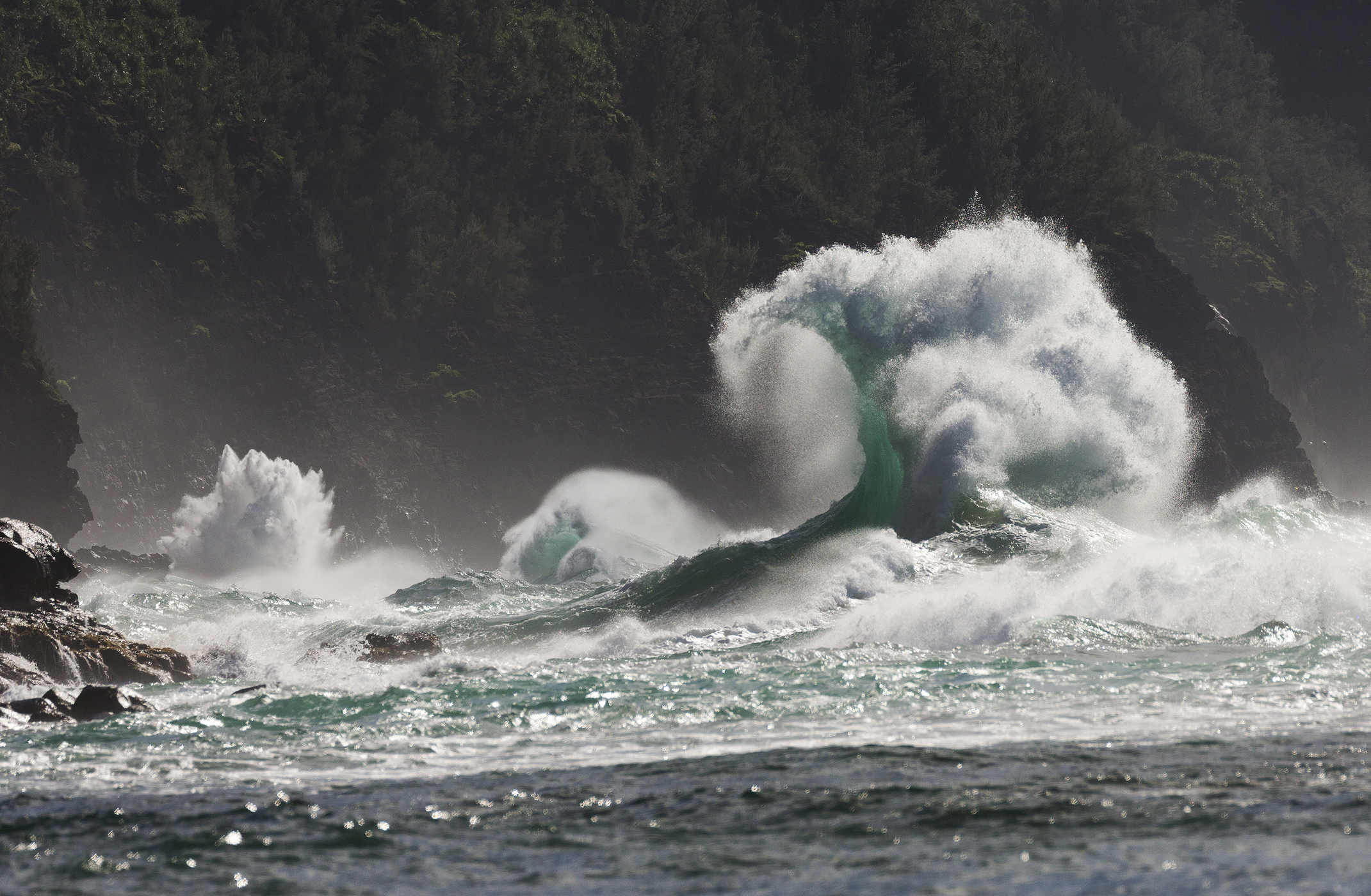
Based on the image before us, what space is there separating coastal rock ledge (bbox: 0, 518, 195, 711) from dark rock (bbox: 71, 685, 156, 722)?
1685 mm

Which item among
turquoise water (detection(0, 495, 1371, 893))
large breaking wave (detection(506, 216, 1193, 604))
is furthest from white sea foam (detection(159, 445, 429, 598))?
turquoise water (detection(0, 495, 1371, 893))

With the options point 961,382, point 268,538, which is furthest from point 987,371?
point 268,538

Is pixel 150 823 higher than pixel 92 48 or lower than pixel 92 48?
lower

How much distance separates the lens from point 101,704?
9055mm

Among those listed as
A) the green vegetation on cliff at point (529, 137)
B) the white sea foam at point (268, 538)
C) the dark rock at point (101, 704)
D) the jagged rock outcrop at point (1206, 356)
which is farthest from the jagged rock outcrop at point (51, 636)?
the jagged rock outcrop at point (1206, 356)

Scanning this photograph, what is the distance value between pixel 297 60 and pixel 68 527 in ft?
58.6

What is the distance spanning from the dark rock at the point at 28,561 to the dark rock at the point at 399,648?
331 cm

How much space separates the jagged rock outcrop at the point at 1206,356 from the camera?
150 feet

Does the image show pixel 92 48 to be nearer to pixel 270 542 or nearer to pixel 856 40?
pixel 270 542

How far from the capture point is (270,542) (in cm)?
3247

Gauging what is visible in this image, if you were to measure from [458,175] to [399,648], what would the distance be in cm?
3136

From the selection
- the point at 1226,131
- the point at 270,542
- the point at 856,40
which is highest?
the point at 1226,131

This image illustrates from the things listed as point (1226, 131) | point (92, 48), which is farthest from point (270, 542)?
point (1226, 131)

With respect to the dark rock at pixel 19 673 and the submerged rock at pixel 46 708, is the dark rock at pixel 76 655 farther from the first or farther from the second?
the submerged rock at pixel 46 708
